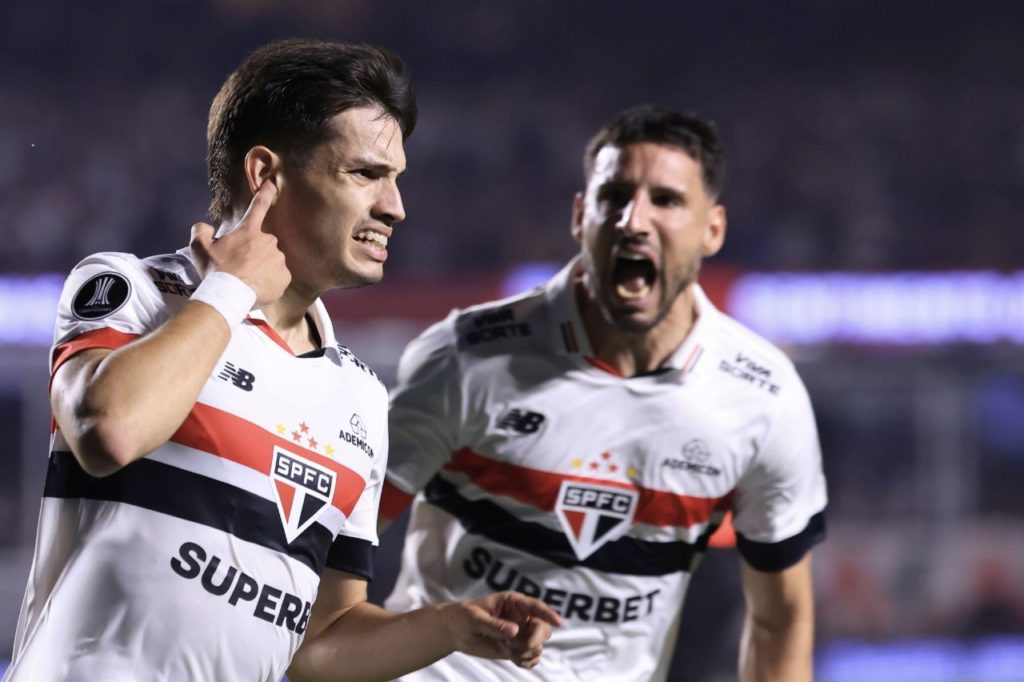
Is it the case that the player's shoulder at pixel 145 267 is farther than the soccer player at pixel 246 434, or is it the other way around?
the player's shoulder at pixel 145 267

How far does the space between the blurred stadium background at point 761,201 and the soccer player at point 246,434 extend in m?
7.23

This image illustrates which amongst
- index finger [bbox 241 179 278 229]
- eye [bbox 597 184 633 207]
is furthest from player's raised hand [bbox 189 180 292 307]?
eye [bbox 597 184 633 207]

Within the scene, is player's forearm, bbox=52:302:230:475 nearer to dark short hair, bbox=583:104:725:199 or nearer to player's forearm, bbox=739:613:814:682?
dark short hair, bbox=583:104:725:199

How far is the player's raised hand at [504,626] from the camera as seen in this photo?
2447 mm

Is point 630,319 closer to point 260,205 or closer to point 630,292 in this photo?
point 630,292

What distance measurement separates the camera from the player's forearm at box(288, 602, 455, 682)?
2.68 m

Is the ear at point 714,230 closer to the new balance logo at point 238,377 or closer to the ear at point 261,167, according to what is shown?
the ear at point 261,167

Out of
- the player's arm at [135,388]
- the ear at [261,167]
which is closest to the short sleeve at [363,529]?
the ear at [261,167]

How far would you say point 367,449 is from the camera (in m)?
2.61

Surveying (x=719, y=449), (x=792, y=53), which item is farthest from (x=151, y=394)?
(x=792, y=53)

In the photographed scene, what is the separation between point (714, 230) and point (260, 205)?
6.33 feet

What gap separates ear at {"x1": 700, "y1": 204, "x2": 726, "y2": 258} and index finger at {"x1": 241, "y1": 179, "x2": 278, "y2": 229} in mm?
1768

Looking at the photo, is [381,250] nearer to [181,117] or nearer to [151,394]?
[151,394]

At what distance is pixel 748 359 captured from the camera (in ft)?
12.2
